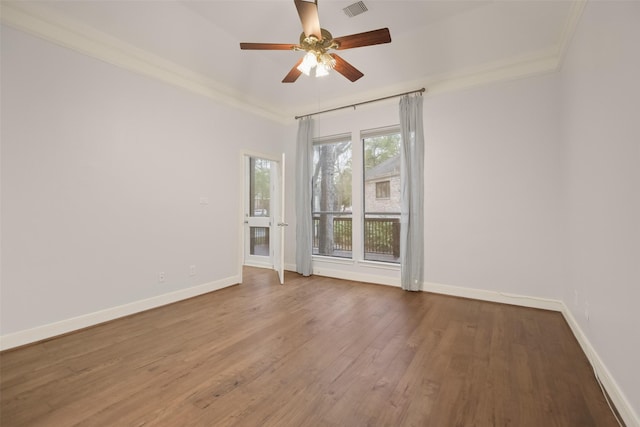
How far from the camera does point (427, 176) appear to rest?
402 cm

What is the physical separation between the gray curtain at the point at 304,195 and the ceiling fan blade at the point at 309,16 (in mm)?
2844

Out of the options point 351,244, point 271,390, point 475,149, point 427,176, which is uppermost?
point 475,149

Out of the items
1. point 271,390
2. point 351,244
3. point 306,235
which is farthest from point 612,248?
point 306,235

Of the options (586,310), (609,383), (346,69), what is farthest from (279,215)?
(609,383)

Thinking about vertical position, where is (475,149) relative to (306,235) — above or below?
above

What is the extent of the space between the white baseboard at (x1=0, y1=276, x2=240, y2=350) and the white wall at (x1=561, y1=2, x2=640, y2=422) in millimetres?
4141

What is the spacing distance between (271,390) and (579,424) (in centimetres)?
178

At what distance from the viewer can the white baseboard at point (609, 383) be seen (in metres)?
1.50

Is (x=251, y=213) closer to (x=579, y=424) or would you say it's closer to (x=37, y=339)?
(x=37, y=339)

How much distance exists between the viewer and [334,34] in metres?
2.92

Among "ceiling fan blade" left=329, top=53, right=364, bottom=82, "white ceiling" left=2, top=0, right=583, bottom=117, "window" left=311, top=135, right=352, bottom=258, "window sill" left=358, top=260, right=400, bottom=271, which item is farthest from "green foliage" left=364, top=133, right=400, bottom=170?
"ceiling fan blade" left=329, top=53, right=364, bottom=82

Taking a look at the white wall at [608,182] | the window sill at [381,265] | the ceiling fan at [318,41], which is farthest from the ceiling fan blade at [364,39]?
the window sill at [381,265]

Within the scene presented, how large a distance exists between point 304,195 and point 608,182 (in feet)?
12.8

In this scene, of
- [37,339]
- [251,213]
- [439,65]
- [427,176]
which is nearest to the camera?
[37,339]
